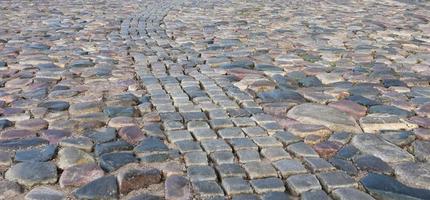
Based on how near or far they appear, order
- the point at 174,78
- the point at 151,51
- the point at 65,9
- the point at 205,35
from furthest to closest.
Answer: the point at 65,9
the point at 205,35
the point at 151,51
the point at 174,78

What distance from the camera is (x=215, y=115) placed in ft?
11.0

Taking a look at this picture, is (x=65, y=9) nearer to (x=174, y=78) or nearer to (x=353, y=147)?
(x=174, y=78)

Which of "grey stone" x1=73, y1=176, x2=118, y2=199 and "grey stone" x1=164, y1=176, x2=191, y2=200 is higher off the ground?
"grey stone" x1=164, y1=176, x2=191, y2=200

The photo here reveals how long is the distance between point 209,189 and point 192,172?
0.64 feet

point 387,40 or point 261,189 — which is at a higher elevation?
point 261,189

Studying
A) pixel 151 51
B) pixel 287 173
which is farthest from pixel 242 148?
pixel 151 51

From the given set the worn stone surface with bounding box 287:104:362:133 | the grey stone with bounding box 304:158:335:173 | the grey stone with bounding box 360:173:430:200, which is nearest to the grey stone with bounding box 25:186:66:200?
the grey stone with bounding box 304:158:335:173

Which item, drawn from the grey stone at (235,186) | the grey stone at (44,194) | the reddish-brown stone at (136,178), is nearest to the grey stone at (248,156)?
the grey stone at (235,186)

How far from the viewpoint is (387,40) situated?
618cm

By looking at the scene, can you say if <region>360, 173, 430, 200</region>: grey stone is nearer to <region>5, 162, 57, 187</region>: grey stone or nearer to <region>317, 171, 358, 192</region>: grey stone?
<region>317, 171, 358, 192</region>: grey stone

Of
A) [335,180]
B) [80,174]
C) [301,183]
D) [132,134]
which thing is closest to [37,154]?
[80,174]

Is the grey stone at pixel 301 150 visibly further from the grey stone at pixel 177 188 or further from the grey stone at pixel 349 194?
the grey stone at pixel 177 188

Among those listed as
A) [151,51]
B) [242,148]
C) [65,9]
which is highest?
[242,148]

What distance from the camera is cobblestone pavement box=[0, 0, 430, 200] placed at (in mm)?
2449
